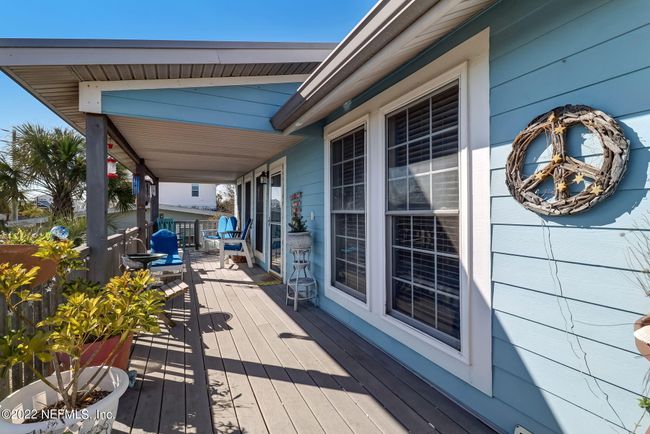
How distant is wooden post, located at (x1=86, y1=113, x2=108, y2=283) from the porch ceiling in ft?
1.42

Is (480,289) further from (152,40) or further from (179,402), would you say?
(152,40)

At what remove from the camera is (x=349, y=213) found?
11.1 feet

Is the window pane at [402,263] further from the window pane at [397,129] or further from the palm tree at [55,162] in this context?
the palm tree at [55,162]

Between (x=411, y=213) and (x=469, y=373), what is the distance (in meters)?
1.12

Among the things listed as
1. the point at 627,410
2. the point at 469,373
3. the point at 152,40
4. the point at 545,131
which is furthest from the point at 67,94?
the point at 627,410

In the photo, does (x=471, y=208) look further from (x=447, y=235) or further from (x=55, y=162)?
(x=55, y=162)

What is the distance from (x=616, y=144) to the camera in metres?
1.24

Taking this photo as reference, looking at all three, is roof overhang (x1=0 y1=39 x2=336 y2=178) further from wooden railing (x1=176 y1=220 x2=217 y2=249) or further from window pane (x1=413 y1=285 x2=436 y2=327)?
wooden railing (x1=176 y1=220 x2=217 y2=249)

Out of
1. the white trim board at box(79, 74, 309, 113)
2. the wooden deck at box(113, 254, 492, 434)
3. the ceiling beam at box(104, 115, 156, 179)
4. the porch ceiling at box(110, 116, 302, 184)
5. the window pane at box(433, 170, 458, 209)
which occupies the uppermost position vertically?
the white trim board at box(79, 74, 309, 113)

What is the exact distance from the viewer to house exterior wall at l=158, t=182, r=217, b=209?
22.1 m

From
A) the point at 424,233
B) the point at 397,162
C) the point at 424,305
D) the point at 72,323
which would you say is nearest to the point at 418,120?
the point at 397,162

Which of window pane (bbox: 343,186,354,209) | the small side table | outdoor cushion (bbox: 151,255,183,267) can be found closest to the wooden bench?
outdoor cushion (bbox: 151,255,183,267)

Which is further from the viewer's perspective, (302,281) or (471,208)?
(302,281)

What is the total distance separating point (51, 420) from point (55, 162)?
776 centimetres
